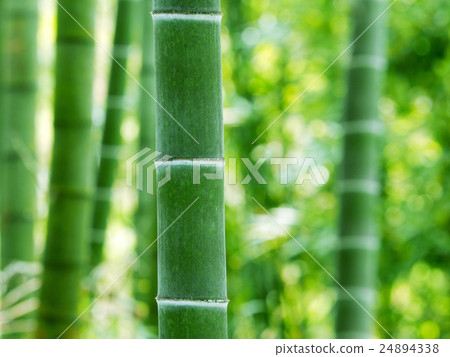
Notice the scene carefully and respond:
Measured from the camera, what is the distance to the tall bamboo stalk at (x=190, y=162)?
916 mm

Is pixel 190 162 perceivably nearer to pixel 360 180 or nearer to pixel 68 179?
pixel 68 179

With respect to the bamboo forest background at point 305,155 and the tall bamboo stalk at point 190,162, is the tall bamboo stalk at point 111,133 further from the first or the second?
the tall bamboo stalk at point 190,162

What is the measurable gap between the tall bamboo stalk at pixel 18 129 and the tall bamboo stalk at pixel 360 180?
2.85 feet

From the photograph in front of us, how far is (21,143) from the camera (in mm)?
1893

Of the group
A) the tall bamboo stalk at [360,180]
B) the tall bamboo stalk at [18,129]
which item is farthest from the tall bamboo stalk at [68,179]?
the tall bamboo stalk at [360,180]

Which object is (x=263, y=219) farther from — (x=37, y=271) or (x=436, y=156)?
(x=37, y=271)

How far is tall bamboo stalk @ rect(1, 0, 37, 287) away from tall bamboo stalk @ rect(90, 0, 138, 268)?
0.27 meters

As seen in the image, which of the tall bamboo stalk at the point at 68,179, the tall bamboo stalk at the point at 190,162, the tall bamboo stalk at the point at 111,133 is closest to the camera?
the tall bamboo stalk at the point at 190,162

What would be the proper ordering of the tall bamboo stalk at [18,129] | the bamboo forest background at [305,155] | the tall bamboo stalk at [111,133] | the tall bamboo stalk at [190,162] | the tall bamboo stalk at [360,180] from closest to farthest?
1. the tall bamboo stalk at [190,162]
2. the tall bamboo stalk at [360,180]
3. the tall bamboo stalk at [18,129]
4. the tall bamboo stalk at [111,133]
5. the bamboo forest background at [305,155]

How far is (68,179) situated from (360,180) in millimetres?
723

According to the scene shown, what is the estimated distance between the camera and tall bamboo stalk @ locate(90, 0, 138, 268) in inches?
82.5

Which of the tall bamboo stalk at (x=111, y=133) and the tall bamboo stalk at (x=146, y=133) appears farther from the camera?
the tall bamboo stalk at (x=146, y=133)
